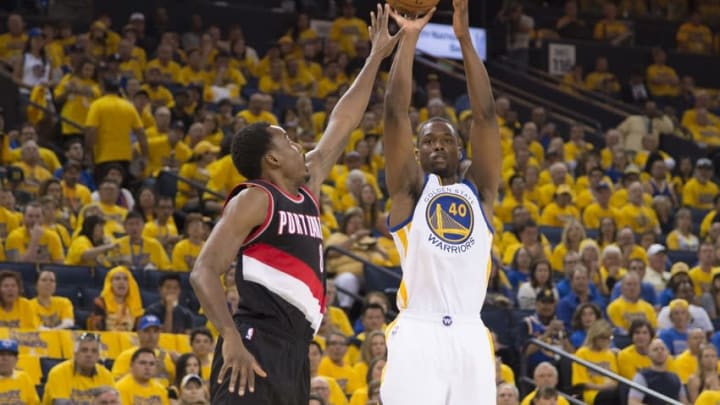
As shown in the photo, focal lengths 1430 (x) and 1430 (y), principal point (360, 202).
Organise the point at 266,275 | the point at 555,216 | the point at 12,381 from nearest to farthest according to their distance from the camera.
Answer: the point at 266,275 < the point at 12,381 < the point at 555,216

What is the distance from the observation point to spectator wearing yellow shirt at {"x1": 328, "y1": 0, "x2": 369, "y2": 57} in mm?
21734

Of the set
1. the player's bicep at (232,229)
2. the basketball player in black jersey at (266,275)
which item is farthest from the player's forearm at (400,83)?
the player's bicep at (232,229)

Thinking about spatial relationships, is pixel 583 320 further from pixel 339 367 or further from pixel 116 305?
pixel 116 305

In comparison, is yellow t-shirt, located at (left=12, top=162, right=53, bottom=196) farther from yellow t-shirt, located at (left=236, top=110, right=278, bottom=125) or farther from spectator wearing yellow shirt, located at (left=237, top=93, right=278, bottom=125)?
yellow t-shirt, located at (left=236, top=110, right=278, bottom=125)

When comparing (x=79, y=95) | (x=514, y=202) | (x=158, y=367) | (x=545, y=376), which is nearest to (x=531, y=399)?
(x=545, y=376)

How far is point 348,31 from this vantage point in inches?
861

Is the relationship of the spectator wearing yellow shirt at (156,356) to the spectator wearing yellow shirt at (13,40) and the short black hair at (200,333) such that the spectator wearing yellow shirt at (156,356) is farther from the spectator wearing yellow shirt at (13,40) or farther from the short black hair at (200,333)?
the spectator wearing yellow shirt at (13,40)

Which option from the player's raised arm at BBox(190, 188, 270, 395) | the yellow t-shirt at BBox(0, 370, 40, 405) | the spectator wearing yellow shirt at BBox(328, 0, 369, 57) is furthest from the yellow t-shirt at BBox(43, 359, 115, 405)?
the spectator wearing yellow shirt at BBox(328, 0, 369, 57)

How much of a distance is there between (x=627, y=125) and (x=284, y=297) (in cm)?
1625

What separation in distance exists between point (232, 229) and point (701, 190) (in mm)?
15008

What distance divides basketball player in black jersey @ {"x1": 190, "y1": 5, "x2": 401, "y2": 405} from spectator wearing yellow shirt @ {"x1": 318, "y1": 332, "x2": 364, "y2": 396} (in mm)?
6180

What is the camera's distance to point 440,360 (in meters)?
6.75

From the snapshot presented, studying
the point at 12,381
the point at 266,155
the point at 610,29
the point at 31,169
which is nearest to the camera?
the point at 266,155

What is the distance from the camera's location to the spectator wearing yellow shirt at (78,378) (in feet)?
36.3
